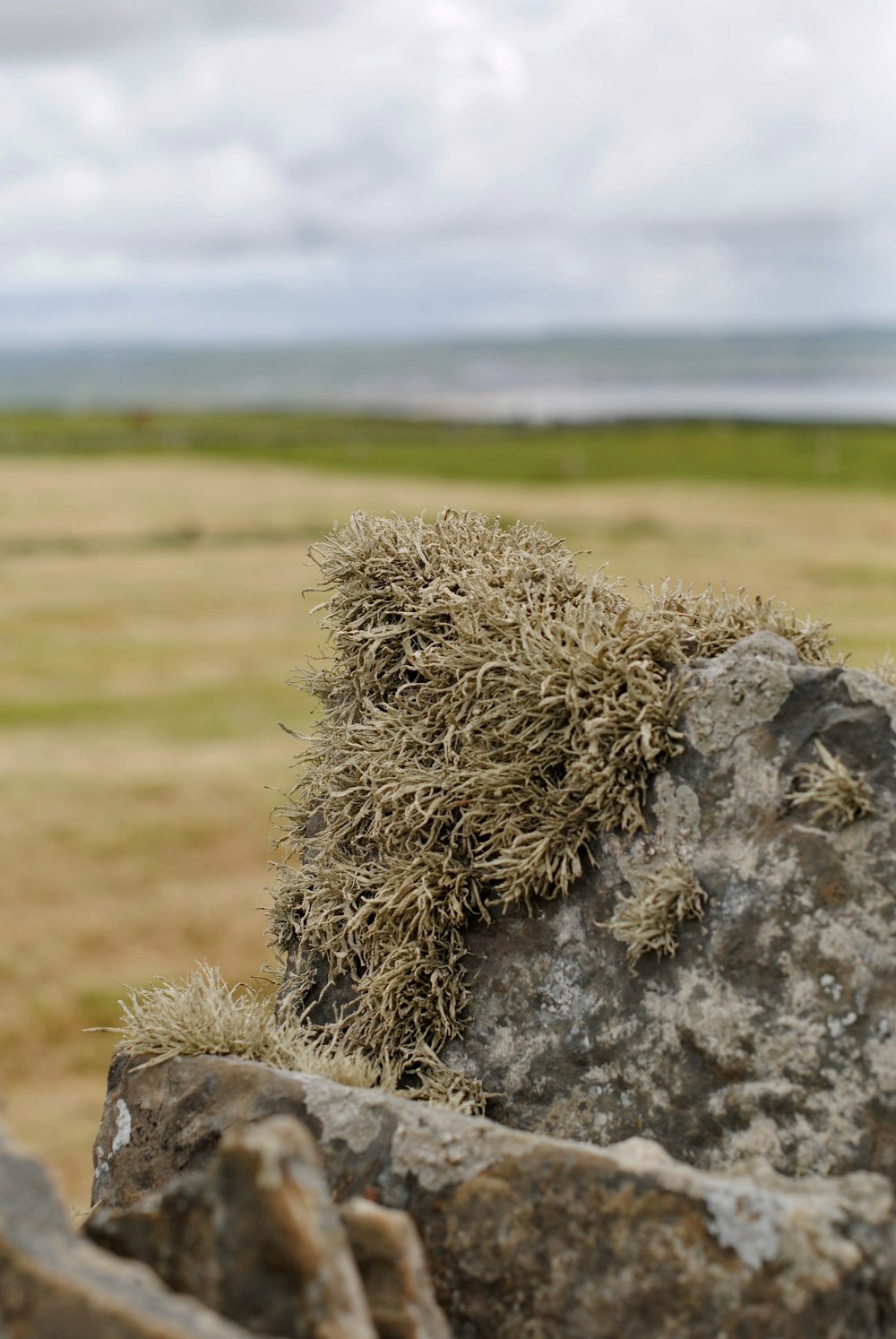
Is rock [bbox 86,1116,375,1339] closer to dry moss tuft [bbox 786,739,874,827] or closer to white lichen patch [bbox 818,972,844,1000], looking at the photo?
white lichen patch [bbox 818,972,844,1000]

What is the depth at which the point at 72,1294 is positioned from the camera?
170 centimetres

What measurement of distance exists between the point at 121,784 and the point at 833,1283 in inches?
658

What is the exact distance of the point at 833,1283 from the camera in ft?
6.76

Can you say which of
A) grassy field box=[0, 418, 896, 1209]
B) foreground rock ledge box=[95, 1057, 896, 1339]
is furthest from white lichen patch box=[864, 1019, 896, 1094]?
grassy field box=[0, 418, 896, 1209]

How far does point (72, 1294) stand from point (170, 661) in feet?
84.5

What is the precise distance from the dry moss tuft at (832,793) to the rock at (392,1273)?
4.13ft

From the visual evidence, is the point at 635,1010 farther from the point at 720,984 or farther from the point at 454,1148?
the point at 454,1148

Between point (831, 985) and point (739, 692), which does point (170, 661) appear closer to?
point (739, 692)

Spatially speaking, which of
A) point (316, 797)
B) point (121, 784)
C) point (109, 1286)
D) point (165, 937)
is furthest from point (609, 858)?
point (121, 784)

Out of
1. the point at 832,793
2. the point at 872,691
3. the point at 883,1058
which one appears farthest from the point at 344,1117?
the point at 872,691

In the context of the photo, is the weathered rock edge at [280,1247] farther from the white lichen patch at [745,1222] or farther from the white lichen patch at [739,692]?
the white lichen patch at [739,692]

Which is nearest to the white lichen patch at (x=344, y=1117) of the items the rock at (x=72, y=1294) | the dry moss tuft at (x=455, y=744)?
the dry moss tuft at (x=455, y=744)

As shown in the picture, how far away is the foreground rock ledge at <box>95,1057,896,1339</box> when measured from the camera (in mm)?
2088

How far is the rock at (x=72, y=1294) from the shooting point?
1.66 meters
